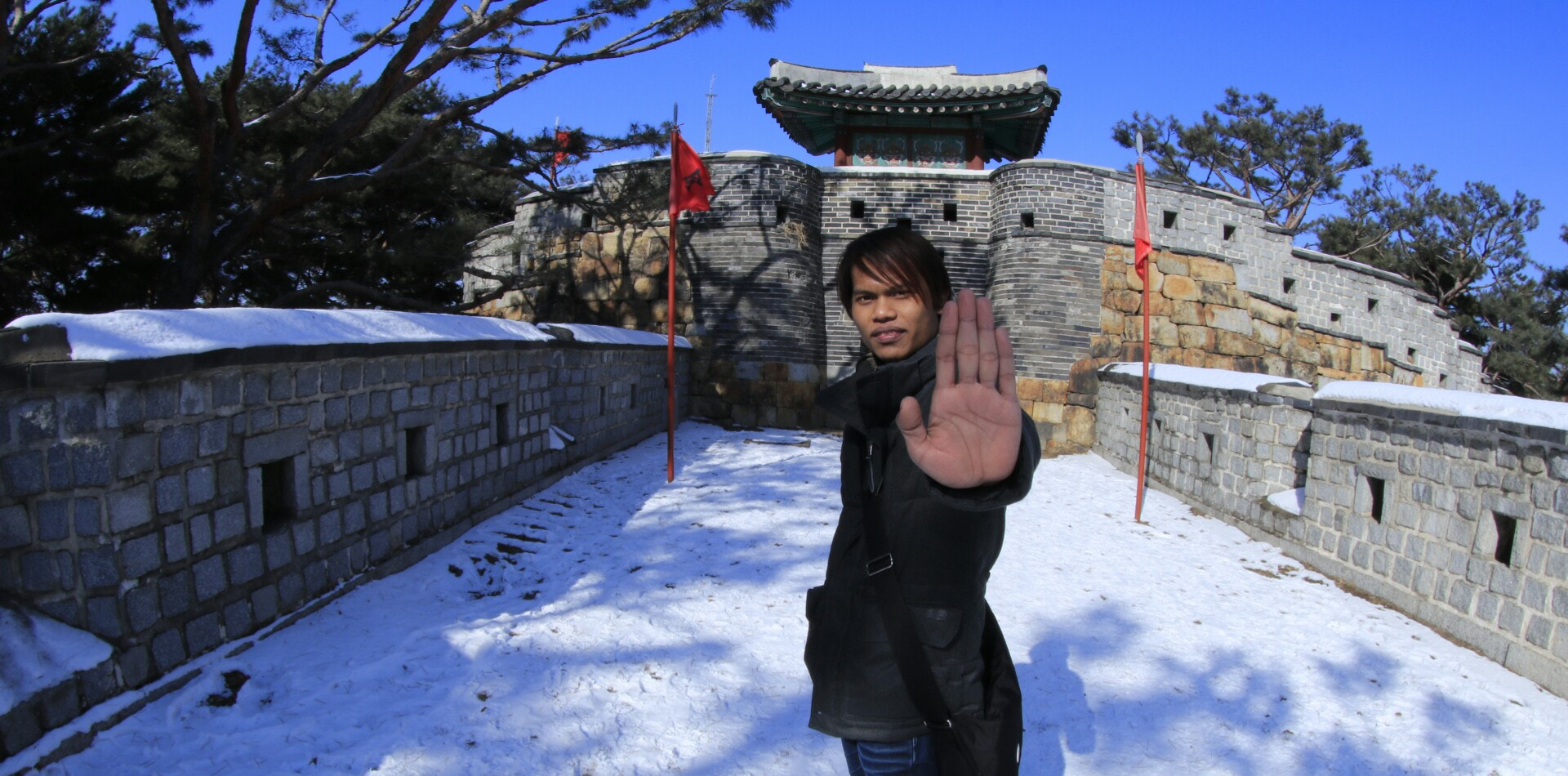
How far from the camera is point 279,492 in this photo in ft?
12.8

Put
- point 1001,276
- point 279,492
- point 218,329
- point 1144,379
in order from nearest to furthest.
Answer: point 218,329, point 279,492, point 1144,379, point 1001,276

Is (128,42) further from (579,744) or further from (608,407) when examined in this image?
(579,744)

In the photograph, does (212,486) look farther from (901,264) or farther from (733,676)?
(901,264)

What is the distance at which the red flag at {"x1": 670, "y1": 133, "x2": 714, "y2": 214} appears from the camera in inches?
337

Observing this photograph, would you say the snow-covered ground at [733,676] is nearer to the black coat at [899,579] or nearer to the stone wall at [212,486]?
the stone wall at [212,486]

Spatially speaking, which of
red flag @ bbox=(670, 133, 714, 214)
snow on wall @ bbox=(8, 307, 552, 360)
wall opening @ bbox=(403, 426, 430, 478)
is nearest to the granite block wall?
red flag @ bbox=(670, 133, 714, 214)

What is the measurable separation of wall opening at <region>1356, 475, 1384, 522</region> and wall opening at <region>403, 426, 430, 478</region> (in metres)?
6.05

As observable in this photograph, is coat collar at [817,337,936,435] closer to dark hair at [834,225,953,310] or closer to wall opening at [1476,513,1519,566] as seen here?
dark hair at [834,225,953,310]

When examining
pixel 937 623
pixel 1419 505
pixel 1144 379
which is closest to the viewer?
pixel 937 623

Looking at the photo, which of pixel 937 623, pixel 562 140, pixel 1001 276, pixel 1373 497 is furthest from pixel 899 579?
pixel 1001 276

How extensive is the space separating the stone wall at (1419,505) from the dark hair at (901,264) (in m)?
3.96

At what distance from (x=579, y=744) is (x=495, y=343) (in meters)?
3.64

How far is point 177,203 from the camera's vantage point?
9188 mm

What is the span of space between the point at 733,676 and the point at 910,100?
34.6 feet
